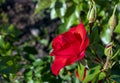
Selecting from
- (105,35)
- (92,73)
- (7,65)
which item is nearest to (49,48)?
(105,35)

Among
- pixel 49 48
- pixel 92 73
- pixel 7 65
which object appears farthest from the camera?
pixel 49 48

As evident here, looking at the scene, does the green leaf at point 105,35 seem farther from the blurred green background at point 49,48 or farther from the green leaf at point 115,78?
the green leaf at point 115,78

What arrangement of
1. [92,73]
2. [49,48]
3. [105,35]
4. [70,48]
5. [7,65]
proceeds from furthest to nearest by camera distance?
[49,48], [105,35], [7,65], [92,73], [70,48]

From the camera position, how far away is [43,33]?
3.43 m

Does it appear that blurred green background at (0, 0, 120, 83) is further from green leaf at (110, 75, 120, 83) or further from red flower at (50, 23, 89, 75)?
red flower at (50, 23, 89, 75)

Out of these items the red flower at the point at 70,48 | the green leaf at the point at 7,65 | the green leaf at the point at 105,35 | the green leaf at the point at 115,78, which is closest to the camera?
the red flower at the point at 70,48

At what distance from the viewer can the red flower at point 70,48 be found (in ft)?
3.37

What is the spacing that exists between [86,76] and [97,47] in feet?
0.35

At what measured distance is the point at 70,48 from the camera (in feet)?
3.40

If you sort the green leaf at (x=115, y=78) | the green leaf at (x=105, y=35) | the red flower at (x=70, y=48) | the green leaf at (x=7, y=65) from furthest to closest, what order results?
1. the green leaf at (x=105, y=35)
2. the green leaf at (x=7, y=65)
3. the green leaf at (x=115, y=78)
4. the red flower at (x=70, y=48)

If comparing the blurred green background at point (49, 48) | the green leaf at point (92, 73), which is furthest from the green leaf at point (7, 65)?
the green leaf at point (92, 73)

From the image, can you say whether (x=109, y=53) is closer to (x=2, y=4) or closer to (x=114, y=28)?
(x=114, y=28)

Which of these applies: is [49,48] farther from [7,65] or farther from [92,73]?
[92,73]

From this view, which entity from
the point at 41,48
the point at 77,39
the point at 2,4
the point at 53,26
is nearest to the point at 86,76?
the point at 77,39
